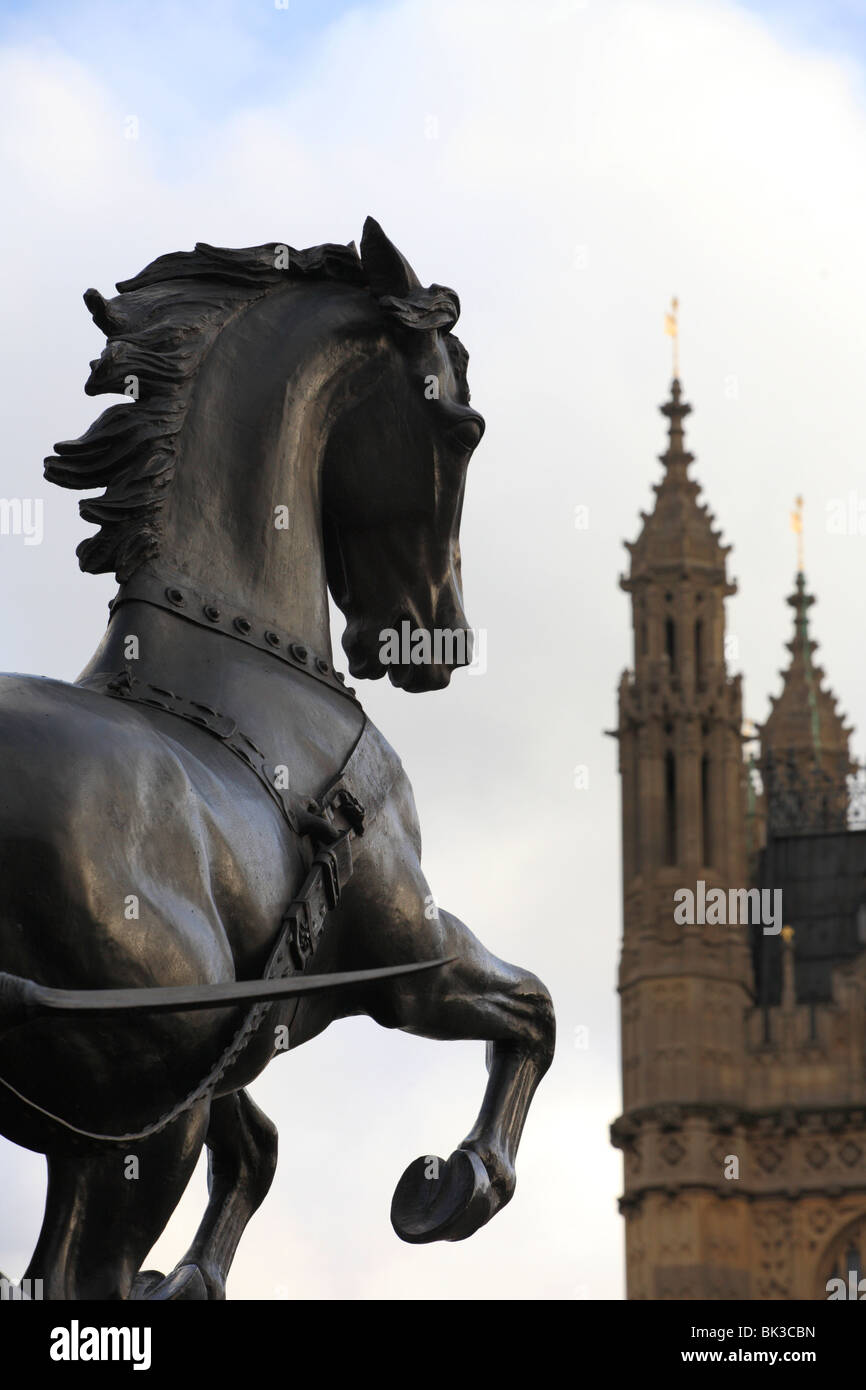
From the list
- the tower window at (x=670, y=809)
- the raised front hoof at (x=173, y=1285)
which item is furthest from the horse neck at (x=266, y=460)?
the tower window at (x=670, y=809)

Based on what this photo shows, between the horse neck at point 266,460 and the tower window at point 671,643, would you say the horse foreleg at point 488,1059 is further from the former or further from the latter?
the tower window at point 671,643

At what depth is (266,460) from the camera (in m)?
5.85

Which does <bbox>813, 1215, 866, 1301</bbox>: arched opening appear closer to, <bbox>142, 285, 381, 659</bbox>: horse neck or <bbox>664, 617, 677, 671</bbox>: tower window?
<bbox>664, 617, 677, 671</bbox>: tower window

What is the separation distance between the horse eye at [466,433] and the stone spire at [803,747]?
62.0 m

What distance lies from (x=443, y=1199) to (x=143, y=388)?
1683 mm

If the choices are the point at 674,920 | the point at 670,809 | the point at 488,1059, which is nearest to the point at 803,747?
the point at 670,809

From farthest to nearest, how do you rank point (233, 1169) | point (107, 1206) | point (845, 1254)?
1. point (845, 1254)
2. point (233, 1169)
3. point (107, 1206)

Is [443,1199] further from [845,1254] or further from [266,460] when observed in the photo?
[845,1254]

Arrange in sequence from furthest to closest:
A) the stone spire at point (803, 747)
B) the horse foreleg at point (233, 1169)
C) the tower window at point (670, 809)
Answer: the stone spire at point (803, 747) < the tower window at point (670, 809) < the horse foreleg at point (233, 1169)

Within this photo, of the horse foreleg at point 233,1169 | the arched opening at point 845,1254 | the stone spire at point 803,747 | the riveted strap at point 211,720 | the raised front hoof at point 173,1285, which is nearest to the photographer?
the riveted strap at point 211,720

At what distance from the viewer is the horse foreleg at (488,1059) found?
5762mm
